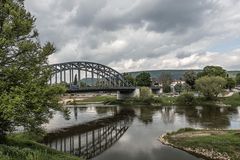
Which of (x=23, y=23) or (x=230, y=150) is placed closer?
(x=23, y=23)

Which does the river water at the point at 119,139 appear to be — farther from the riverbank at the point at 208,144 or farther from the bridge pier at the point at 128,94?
the bridge pier at the point at 128,94

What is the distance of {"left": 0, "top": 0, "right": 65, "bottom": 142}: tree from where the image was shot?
18.9 meters

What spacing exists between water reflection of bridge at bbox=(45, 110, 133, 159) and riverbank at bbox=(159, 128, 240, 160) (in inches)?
322

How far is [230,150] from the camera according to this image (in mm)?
32125

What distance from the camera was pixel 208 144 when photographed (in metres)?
34.9

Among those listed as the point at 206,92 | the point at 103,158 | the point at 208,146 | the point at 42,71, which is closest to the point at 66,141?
the point at 103,158

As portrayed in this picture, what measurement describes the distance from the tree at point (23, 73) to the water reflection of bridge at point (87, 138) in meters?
13.8

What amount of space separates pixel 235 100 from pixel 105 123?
173 feet

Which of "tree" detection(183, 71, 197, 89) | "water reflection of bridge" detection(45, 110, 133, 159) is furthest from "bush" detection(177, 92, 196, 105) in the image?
"water reflection of bridge" detection(45, 110, 133, 159)

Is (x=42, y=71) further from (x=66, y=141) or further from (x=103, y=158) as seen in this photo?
(x=66, y=141)

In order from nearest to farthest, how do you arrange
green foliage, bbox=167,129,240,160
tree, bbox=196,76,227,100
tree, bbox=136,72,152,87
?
green foliage, bbox=167,129,240,160
tree, bbox=196,76,227,100
tree, bbox=136,72,152,87

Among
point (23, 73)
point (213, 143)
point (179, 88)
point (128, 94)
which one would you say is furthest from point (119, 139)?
point (179, 88)

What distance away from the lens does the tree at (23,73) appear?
18.9 metres

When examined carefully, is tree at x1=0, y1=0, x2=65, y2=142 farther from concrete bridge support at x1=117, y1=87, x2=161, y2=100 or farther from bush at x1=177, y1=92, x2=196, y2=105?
concrete bridge support at x1=117, y1=87, x2=161, y2=100
